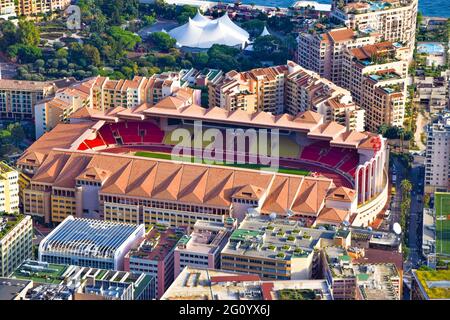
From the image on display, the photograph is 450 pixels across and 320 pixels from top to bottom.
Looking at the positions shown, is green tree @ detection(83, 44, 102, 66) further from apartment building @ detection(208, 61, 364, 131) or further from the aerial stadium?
the aerial stadium

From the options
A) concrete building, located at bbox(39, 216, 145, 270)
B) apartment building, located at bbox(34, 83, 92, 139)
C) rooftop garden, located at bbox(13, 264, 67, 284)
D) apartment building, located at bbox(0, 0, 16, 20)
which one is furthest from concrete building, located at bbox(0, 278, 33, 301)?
apartment building, located at bbox(0, 0, 16, 20)

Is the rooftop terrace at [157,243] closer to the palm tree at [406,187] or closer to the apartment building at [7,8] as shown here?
the palm tree at [406,187]

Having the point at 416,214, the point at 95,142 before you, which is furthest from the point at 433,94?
the point at 95,142

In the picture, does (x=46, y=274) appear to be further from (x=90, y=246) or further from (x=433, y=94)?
(x=433, y=94)

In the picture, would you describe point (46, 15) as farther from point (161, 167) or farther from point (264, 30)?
point (161, 167)

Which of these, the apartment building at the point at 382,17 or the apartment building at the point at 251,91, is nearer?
the apartment building at the point at 251,91

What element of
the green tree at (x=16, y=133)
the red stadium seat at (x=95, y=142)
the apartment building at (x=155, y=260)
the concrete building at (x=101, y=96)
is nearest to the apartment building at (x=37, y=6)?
the concrete building at (x=101, y=96)
